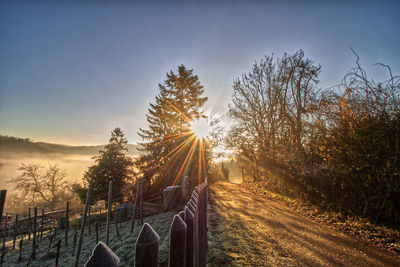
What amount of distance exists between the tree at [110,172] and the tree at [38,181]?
1229 cm

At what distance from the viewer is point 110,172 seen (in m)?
17.9

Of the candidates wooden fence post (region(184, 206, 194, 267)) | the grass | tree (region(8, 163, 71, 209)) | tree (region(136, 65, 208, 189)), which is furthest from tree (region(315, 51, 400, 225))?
tree (region(8, 163, 71, 209))

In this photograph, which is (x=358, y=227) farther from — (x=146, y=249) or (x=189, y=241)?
(x=146, y=249)

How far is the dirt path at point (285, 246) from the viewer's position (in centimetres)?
356

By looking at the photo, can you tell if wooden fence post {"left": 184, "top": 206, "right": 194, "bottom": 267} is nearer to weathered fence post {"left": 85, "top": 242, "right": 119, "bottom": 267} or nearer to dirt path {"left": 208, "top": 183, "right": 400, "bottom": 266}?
weathered fence post {"left": 85, "top": 242, "right": 119, "bottom": 267}

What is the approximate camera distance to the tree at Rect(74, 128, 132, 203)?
55.4 feet

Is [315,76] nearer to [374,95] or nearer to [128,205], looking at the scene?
[374,95]

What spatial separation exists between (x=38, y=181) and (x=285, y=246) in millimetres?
37958

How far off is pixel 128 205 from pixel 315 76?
746 inches

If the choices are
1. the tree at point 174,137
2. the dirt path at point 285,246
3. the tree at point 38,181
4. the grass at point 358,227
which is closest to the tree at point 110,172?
the tree at point 174,137

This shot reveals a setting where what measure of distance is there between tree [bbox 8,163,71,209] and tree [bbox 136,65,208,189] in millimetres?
17262

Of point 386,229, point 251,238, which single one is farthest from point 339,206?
point 251,238

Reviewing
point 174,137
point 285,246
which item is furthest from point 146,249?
point 174,137

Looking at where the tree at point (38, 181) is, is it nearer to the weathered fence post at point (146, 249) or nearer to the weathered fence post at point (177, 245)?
the weathered fence post at point (177, 245)
